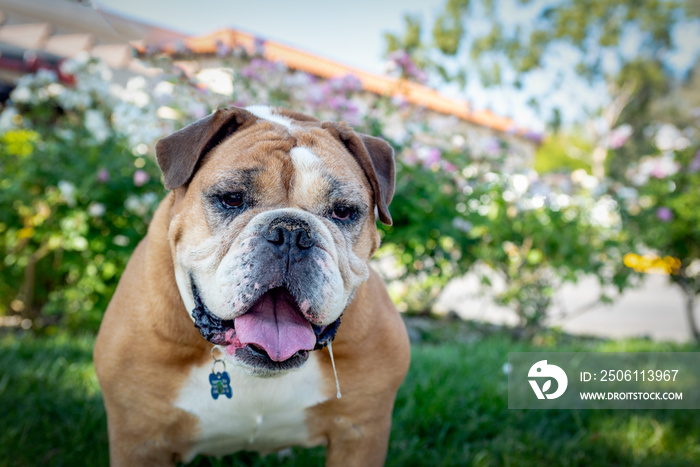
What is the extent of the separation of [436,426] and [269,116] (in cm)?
197

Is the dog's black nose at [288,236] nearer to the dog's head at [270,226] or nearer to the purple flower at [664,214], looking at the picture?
the dog's head at [270,226]

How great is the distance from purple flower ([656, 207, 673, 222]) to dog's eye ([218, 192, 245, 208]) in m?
5.86

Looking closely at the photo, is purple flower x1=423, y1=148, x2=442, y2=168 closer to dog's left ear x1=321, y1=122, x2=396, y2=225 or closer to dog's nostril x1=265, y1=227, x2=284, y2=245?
A: dog's left ear x1=321, y1=122, x2=396, y2=225

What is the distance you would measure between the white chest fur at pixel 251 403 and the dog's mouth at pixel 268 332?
0.27m

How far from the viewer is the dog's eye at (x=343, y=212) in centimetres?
202

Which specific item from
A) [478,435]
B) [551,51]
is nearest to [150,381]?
[478,435]

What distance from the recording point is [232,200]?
6.30 feet

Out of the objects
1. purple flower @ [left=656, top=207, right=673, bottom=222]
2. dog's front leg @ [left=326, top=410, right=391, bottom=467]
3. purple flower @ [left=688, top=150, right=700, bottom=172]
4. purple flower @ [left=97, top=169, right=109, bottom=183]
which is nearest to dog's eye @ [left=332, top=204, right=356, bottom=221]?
dog's front leg @ [left=326, top=410, right=391, bottom=467]

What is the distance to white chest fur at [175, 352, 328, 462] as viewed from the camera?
2027 millimetres

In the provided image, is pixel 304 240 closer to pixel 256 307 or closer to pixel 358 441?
pixel 256 307

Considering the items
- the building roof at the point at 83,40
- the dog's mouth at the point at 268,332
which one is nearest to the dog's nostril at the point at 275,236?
the dog's mouth at the point at 268,332

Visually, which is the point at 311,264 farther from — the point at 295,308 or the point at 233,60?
the point at 233,60

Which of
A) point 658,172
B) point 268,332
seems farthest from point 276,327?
point 658,172

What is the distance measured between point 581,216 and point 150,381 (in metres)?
5.08
